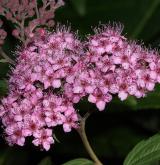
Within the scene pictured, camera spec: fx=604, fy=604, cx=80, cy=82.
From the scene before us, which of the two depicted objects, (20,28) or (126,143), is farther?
(126,143)

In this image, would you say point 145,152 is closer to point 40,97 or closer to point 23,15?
point 40,97

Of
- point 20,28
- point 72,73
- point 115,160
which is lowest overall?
point 115,160

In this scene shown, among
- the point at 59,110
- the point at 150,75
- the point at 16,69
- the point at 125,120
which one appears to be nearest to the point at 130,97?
the point at 150,75

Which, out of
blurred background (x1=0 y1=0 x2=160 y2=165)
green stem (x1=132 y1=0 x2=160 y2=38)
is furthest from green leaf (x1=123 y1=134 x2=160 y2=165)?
green stem (x1=132 y1=0 x2=160 y2=38)

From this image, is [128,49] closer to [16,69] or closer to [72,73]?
[72,73]

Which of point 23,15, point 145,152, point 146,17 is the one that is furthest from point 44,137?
point 146,17

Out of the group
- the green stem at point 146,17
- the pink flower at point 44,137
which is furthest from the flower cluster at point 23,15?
the green stem at point 146,17

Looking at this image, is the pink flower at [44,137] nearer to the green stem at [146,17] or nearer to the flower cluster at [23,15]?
the flower cluster at [23,15]
